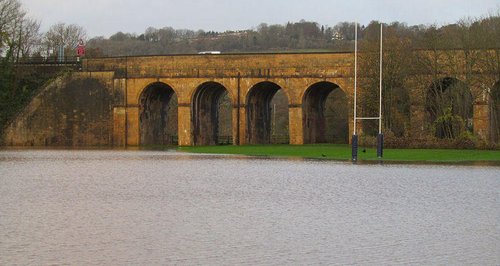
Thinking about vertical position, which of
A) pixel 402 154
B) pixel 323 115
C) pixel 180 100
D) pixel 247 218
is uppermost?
pixel 180 100

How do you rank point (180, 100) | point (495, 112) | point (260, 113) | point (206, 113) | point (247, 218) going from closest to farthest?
point (247, 218) < point (495, 112) < point (180, 100) < point (260, 113) < point (206, 113)

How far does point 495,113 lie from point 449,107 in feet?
18.4

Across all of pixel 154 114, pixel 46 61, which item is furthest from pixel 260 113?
pixel 46 61

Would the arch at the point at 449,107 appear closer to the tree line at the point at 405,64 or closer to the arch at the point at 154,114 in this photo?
the tree line at the point at 405,64

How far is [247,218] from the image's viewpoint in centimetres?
2236

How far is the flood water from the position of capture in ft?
56.7

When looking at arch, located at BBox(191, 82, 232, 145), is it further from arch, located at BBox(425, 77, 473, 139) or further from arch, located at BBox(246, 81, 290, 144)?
arch, located at BBox(425, 77, 473, 139)

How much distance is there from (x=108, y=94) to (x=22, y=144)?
7.87 meters

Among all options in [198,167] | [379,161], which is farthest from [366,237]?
[379,161]

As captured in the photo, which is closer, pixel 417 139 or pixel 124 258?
pixel 124 258

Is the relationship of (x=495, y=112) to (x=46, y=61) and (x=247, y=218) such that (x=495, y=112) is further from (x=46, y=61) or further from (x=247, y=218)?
(x=247, y=218)

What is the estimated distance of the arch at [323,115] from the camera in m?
75.4

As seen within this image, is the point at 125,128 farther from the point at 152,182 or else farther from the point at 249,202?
the point at 249,202

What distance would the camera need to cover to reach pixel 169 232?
782 inches
